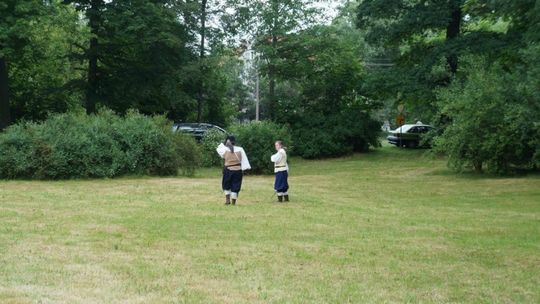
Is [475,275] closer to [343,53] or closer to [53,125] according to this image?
[53,125]

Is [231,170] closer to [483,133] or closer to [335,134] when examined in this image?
[483,133]

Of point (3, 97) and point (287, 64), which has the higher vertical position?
point (287, 64)

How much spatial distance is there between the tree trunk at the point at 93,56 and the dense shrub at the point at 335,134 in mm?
12308

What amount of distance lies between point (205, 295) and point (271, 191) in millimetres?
14011

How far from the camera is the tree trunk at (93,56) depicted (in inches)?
1410

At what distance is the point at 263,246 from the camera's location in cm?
1093

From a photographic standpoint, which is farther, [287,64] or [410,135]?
[410,135]

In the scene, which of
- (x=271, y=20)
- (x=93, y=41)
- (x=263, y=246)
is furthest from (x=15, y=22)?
(x=263, y=246)

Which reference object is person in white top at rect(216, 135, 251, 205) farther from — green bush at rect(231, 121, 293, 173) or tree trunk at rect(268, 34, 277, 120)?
tree trunk at rect(268, 34, 277, 120)

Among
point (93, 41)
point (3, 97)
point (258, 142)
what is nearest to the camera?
point (258, 142)

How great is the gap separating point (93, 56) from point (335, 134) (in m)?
14.9

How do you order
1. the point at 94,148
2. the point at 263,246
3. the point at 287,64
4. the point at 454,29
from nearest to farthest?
the point at 263,246 < the point at 94,148 < the point at 454,29 < the point at 287,64

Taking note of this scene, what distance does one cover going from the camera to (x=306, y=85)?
141 ft

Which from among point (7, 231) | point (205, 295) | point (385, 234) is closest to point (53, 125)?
point (7, 231)
